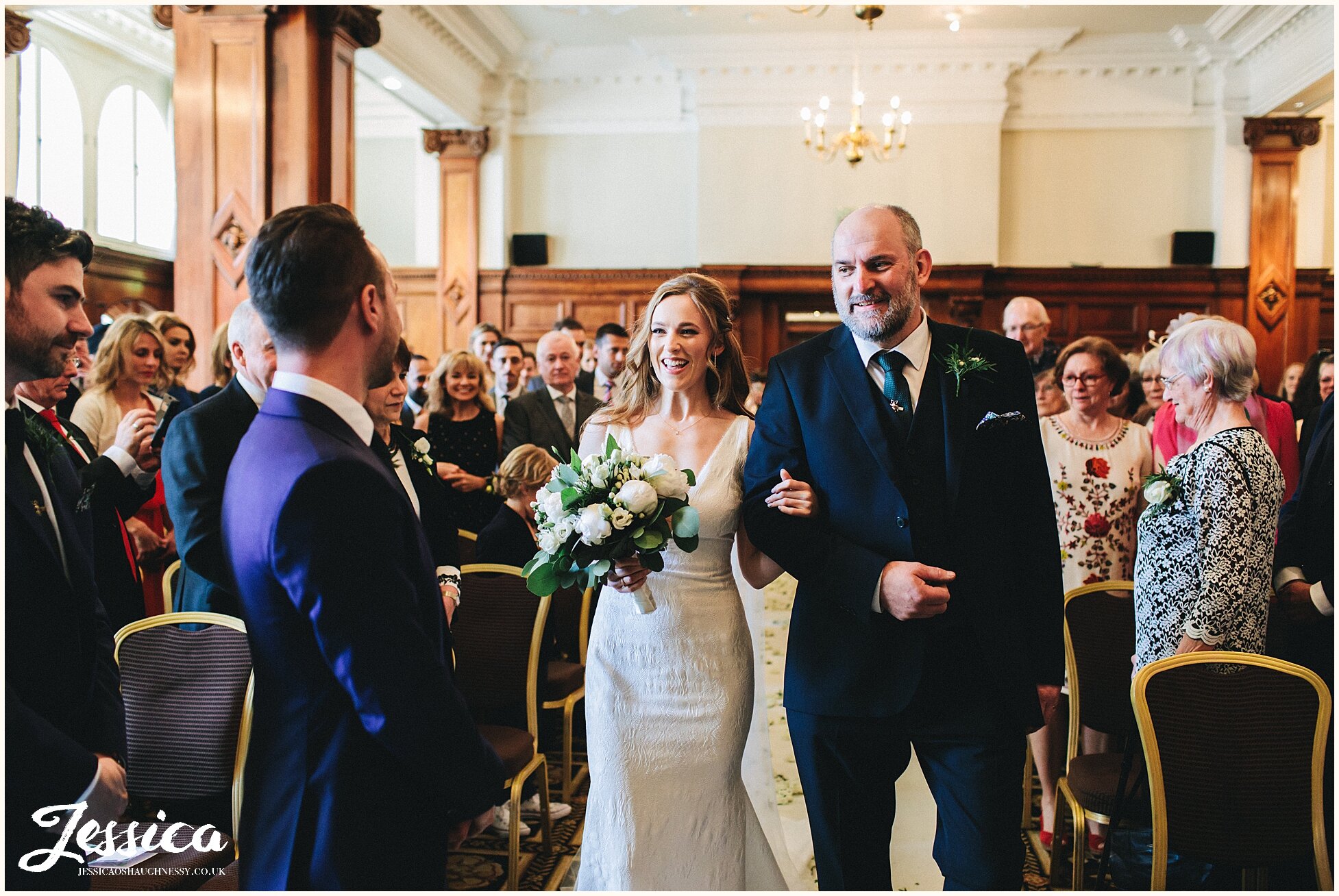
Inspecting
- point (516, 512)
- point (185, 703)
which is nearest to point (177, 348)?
point (516, 512)

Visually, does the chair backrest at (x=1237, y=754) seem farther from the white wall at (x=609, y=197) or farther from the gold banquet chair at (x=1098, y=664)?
the white wall at (x=609, y=197)

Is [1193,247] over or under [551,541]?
over

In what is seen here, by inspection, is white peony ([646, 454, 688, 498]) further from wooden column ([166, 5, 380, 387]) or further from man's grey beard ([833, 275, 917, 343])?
wooden column ([166, 5, 380, 387])

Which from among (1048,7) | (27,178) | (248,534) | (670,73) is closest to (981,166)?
(1048,7)

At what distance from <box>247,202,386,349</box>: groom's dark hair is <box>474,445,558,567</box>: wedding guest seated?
93.4 inches

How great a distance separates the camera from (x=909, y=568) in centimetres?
220

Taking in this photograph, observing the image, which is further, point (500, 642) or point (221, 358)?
point (221, 358)

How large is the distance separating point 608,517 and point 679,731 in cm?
70

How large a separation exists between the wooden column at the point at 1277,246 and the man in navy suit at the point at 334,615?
12947mm

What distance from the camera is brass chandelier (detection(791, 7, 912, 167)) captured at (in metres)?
9.79

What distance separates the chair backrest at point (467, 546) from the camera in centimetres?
453

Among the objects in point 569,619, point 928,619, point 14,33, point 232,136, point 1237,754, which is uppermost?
point 14,33

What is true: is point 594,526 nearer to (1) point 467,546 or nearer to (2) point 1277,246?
(1) point 467,546

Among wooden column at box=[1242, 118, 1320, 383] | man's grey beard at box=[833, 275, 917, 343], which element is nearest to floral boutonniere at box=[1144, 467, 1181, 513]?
man's grey beard at box=[833, 275, 917, 343]
